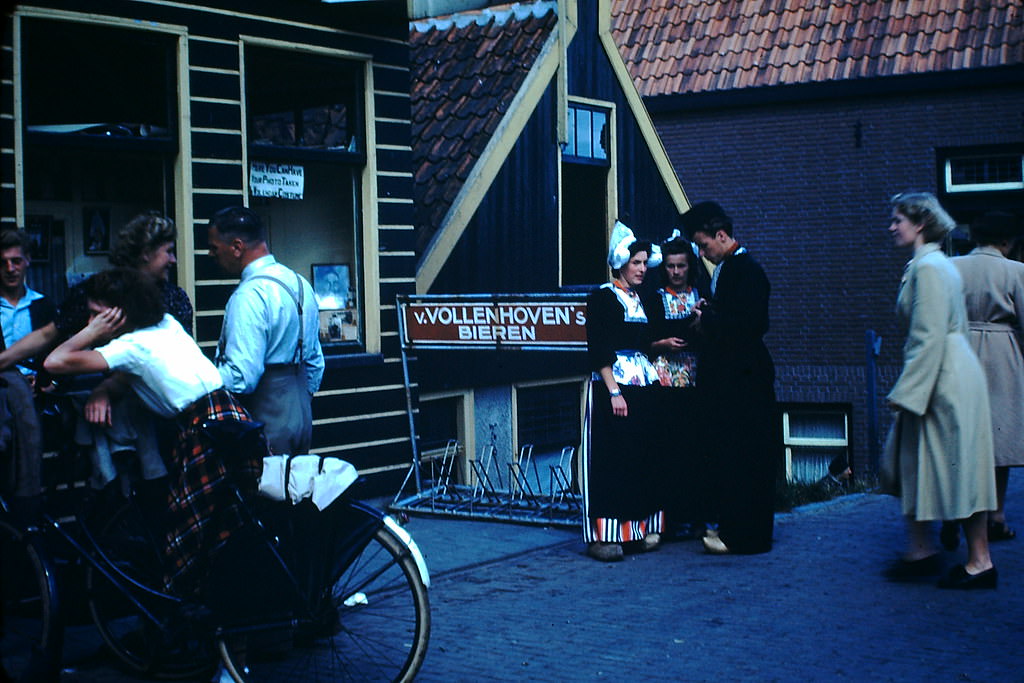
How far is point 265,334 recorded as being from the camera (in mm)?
5676

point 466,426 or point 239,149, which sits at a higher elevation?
point 239,149

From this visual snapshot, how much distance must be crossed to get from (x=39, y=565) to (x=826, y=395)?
56.0ft

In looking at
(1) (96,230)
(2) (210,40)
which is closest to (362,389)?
(1) (96,230)

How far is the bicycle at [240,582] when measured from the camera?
186 inches

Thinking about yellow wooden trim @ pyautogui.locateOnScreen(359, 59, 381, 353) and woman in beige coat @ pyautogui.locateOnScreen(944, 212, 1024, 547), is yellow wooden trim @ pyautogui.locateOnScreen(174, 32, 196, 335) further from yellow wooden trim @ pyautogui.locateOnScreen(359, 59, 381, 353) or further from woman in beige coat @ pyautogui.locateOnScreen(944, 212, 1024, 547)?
woman in beige coat @ pyautogui.locateOnScreen(944, 212, 1024, 547)

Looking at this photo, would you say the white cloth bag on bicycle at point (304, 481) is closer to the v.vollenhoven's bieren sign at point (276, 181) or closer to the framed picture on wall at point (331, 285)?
the v.vollenhoven's bieren sign at point (276, 181)

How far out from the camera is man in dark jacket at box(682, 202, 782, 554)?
769cm

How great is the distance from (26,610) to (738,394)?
4359 mm

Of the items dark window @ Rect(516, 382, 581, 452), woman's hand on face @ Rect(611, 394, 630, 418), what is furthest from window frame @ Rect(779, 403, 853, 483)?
woman's hand on face @ Rect(611, 394, 630, 418)

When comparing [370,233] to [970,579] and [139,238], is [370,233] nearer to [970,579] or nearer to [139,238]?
[139,238]

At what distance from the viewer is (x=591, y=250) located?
1316cm

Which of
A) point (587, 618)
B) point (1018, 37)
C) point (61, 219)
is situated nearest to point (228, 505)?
point (587, 618)

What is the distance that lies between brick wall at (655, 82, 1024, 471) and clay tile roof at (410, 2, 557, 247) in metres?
9.03

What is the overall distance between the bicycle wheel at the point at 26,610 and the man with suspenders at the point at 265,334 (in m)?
1.11
